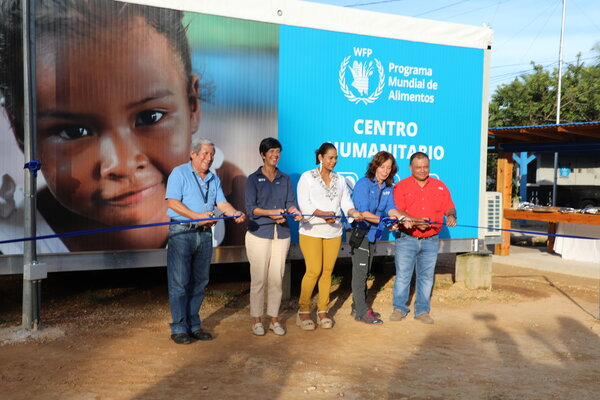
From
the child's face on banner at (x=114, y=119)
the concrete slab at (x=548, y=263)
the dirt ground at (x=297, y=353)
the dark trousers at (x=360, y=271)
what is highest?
the child's face on banner at (x=114, y=119)

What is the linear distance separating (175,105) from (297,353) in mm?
2696

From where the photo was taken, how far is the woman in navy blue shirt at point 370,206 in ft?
17.7

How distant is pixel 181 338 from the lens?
4609 mm

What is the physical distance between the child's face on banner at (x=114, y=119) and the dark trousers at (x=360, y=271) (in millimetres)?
1947

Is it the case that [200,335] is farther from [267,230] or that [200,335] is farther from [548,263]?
[548,263]

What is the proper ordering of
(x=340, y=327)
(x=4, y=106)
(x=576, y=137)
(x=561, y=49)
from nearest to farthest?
(x=4, y=106) → (x=340, y=327) → (x=576, y=137) → (x=561, y=49)

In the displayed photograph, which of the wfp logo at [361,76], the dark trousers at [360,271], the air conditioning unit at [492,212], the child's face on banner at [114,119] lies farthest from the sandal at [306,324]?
the air conditioning unit at [492,212]

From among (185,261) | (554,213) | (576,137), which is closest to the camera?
(185,261)

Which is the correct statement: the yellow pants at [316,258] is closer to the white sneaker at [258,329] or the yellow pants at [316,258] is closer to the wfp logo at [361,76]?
the white sneaker at [258,329]

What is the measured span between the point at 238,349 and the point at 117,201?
6.25 feet

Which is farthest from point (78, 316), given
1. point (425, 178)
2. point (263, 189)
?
point (425, 178)

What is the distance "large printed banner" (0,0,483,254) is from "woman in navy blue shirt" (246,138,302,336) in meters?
1.07

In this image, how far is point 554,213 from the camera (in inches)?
411

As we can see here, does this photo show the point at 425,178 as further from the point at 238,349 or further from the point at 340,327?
the point at 238,349
